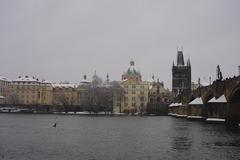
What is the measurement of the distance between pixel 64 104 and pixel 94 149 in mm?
125057

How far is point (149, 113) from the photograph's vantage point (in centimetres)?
14288

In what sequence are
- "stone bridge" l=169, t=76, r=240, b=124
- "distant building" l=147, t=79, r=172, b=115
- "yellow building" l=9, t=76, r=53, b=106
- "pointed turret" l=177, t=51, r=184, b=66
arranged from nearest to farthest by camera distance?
"stone bridge" l=169, t=76, r=240, b=124
"distant building" l=147, t=79, r=172, b=115
"pointed turret" l=177, t=51, r=184, b=66
"yellow building" l=9, t=76, r=53, b=106

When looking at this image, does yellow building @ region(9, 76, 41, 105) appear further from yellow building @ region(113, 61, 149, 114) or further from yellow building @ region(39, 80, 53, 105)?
yellow building @ region(113, 61, 149, 114)

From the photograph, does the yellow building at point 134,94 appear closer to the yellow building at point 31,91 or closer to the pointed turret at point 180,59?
the pointed turret at point 180,59

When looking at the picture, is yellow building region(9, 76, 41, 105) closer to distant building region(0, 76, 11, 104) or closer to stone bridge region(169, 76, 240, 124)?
distant building region(0, 76, 11, 104)

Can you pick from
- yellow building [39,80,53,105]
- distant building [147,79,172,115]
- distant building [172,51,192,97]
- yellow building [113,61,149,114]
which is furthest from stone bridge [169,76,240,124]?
yellow building [39,80,53,105]

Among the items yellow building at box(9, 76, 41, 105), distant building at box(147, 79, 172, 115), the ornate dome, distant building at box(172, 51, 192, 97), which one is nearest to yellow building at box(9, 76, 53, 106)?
yellow building at box(9, 76, 41, 105)

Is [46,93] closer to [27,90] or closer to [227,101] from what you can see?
[27,90]

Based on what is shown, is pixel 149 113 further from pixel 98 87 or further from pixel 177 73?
pixel 177 73

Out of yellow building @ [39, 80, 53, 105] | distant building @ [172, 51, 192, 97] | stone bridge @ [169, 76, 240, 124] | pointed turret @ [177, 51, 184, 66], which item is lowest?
stone bridge @ [169, 76, 240, 124]

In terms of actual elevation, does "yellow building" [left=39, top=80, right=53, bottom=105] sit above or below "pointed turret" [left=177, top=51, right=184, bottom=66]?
below

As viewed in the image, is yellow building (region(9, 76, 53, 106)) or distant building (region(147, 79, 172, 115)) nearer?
distant building (region(147, 79, 172, 115))

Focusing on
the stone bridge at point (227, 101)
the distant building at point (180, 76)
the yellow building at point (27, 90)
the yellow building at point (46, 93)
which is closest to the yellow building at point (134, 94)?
the distant building at point (180, 76)

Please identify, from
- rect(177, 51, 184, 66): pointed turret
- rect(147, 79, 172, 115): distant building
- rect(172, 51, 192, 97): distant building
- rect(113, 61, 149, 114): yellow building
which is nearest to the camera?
rect(147, 79, 172, 115): distant building
